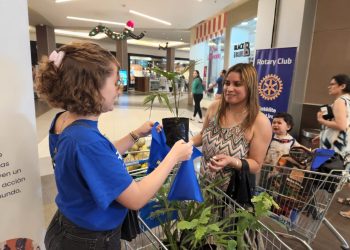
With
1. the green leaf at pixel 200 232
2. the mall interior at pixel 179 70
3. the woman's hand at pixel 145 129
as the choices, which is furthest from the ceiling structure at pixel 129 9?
the green leaf at pixel 200 232

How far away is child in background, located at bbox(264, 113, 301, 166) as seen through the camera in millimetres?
2457

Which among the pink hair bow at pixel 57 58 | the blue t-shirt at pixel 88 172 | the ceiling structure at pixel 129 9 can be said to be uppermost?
the ceiling structure at pixel 129 9

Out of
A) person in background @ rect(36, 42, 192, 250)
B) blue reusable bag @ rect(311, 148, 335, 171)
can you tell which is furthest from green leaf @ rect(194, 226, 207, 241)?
blue reusable bag @ rect(311, 148, 335, 171)

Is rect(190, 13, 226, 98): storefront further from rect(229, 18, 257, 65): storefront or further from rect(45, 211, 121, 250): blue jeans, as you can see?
rect(45, 211, 121, 250): blue jeans

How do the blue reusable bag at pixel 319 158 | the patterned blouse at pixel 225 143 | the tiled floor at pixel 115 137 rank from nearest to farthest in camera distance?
1. the patterned blouse at pixel 225 143
2. the blue reusable bag at pixel 319 158
3. the tiled floor at pixel 115 137

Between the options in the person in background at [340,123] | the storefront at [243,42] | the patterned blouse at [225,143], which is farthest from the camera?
the storefront at [243,42]

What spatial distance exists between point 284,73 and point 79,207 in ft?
12.8

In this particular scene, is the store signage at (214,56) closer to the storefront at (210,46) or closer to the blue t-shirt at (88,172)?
the storefront at (210,46)

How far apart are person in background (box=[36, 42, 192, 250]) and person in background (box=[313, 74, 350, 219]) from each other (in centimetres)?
251

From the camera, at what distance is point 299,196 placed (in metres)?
1.78

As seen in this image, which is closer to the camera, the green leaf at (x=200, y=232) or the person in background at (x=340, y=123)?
the green leaf at (x=200, y=232)

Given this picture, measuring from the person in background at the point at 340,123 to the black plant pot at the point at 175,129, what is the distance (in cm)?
224

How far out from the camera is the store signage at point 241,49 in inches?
312

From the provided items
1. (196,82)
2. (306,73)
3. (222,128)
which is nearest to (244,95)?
(222,128)
